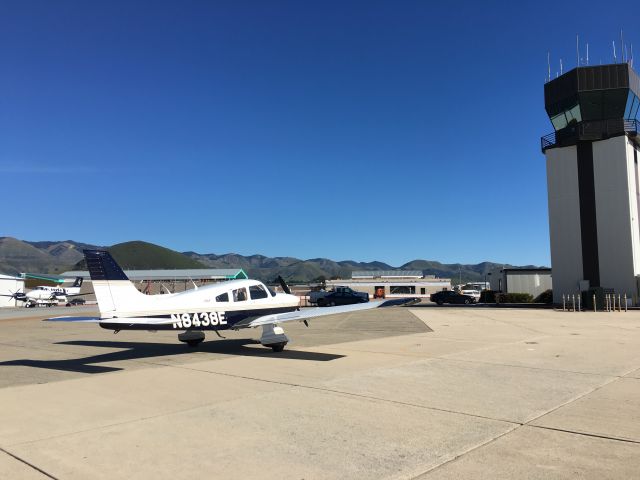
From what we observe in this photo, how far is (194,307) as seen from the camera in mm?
13828

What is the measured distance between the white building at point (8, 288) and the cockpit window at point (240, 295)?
2786 inches

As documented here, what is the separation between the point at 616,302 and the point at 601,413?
108ft

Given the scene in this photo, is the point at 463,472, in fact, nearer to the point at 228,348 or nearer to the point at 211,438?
the point at 211,438

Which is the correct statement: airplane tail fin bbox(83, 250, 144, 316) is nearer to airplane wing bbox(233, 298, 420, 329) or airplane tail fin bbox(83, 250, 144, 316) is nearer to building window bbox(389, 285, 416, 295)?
airplane wing bbox(233, 298, 420, 329)

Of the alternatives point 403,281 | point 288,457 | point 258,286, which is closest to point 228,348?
point 258,286

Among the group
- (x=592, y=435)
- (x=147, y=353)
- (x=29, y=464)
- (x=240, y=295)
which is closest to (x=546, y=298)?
(x=240, y=295)

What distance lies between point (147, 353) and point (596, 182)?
3584 centimetres

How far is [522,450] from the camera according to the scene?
18.4 ft

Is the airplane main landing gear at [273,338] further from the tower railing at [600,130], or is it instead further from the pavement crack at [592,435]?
the tower railing at [600,130]

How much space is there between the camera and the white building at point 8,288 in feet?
235

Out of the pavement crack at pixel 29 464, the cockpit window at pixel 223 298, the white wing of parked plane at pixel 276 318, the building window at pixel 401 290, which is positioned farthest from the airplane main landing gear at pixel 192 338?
the building window at pixel 401 290

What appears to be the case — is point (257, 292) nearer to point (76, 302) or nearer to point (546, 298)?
point (546, 298)

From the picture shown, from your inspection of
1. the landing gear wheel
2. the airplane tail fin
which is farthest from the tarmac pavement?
the airplane tail fin

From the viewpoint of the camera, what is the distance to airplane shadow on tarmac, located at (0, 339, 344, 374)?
1255 centimetres
